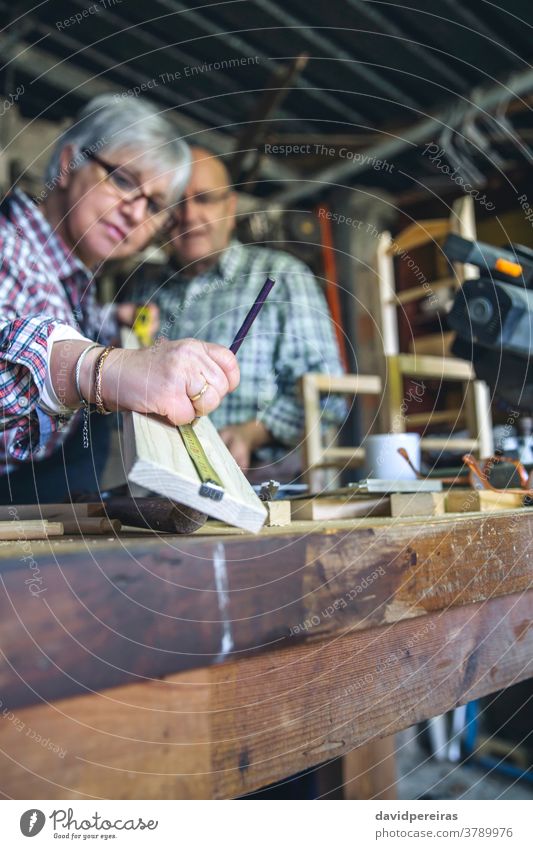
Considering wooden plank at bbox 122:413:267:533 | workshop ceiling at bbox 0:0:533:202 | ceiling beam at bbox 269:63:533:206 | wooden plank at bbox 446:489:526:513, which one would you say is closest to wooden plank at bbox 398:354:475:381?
ceiling beam at bbox 269:63:533:206

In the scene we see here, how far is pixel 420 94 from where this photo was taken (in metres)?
3.13

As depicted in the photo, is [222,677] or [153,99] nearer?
[222,677]

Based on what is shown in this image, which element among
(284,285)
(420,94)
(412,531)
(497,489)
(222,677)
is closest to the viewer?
(222,677)

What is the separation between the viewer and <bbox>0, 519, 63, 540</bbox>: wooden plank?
72 cm

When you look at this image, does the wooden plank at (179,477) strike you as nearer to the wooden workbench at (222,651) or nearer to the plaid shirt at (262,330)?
the wooden workbench at (222,651)

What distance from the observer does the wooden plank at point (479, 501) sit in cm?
95

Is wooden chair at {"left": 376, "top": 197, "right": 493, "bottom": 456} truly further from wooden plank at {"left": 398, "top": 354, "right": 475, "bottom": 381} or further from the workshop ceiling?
the workshop ceiling

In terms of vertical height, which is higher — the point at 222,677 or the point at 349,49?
the point at 349,49

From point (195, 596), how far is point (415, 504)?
1.59 ft

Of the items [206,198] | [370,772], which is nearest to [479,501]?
[370,772]

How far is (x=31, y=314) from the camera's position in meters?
1.00

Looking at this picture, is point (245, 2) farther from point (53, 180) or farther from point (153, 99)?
point (53, 180)

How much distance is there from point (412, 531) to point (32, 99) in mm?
3126

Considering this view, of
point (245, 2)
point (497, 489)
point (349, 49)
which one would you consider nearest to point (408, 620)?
point (497, 489)
